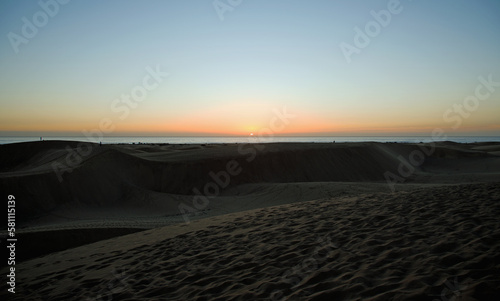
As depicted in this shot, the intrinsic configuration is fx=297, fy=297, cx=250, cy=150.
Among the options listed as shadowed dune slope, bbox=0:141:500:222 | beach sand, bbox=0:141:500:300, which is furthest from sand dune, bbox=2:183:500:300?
shadowed dune slope, bbox=0:141:500:222

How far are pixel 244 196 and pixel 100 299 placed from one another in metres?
13.1

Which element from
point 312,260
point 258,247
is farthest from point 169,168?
point 312,260

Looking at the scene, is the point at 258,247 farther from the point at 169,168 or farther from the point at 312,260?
the point at 169,168

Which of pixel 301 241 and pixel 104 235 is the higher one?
pixel 301 241

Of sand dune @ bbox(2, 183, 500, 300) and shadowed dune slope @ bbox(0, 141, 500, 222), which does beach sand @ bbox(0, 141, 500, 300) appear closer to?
sand dune @ bbox(2, 183, 500, 300)

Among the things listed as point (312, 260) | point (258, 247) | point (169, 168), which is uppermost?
point (169, 168)

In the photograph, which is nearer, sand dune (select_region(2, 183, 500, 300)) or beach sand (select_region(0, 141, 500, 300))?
sand dune (select_region(2, 183, 500, 300))

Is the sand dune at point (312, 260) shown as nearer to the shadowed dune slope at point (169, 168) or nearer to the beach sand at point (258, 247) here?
the beach sand at point (258, 247)

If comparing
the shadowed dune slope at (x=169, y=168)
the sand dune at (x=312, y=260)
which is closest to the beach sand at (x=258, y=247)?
the sand dune at (x=312, y=260)

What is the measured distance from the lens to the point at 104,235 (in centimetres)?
1076

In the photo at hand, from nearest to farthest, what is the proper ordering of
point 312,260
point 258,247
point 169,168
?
1. point 312,260
2. point 258,247
3. point 169,168

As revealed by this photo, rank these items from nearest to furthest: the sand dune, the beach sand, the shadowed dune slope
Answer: the sand dune
the beach sand
the shadowed dune slope

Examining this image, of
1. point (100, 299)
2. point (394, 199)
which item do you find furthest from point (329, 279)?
point (394, 199)

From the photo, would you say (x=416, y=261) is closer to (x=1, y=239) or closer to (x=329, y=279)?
(x=329, y=279)
